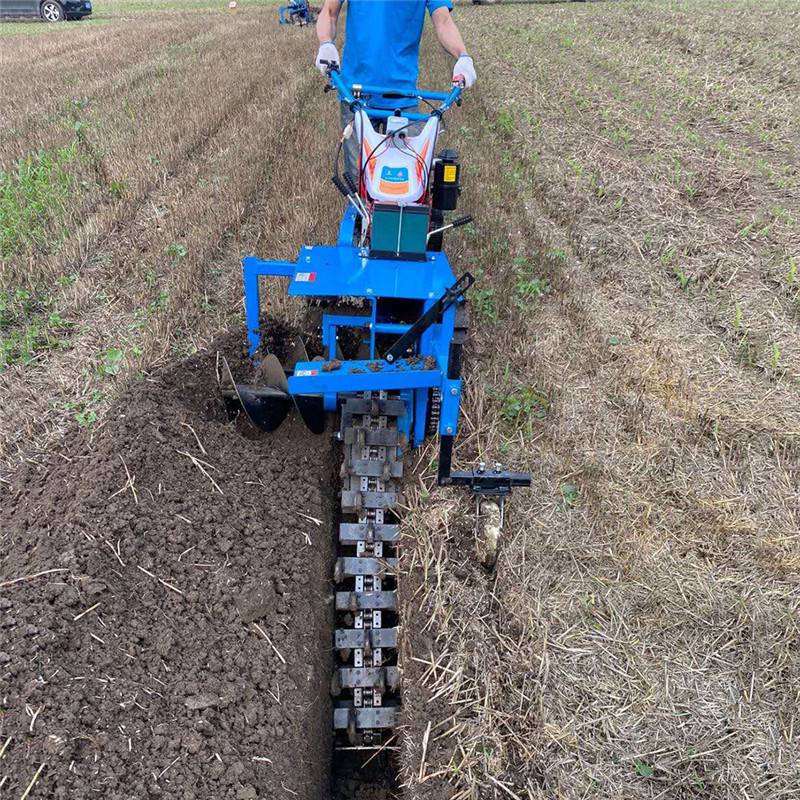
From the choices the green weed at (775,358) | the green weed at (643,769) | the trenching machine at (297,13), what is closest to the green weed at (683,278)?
the green weed at (775,358)

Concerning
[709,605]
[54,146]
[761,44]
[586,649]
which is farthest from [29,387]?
[761,44]

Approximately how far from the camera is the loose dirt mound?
2314 mm

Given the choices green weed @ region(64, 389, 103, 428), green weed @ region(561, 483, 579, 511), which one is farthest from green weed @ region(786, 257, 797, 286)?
green weed @ region(64, 389, 103, 428)

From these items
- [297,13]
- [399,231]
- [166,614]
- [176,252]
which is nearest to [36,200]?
[176,252]

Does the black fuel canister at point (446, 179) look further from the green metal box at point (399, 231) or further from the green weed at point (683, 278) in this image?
the green weed at point (683, 278)

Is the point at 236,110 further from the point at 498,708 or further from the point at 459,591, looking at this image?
the point at 498,708

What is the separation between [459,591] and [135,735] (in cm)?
147

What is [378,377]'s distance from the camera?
3.07m

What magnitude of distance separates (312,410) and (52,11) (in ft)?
73.4

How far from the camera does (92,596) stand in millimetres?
2646

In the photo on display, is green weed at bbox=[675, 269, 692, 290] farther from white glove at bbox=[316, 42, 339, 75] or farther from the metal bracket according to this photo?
white glove at bbox=[316, 42, 339, 75]

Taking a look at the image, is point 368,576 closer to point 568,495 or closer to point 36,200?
point 568,495

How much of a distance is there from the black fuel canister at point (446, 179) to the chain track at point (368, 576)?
45.4 inches

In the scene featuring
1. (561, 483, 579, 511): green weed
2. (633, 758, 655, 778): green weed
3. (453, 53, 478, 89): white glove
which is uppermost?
(453, 53, 478, 89): white glove
